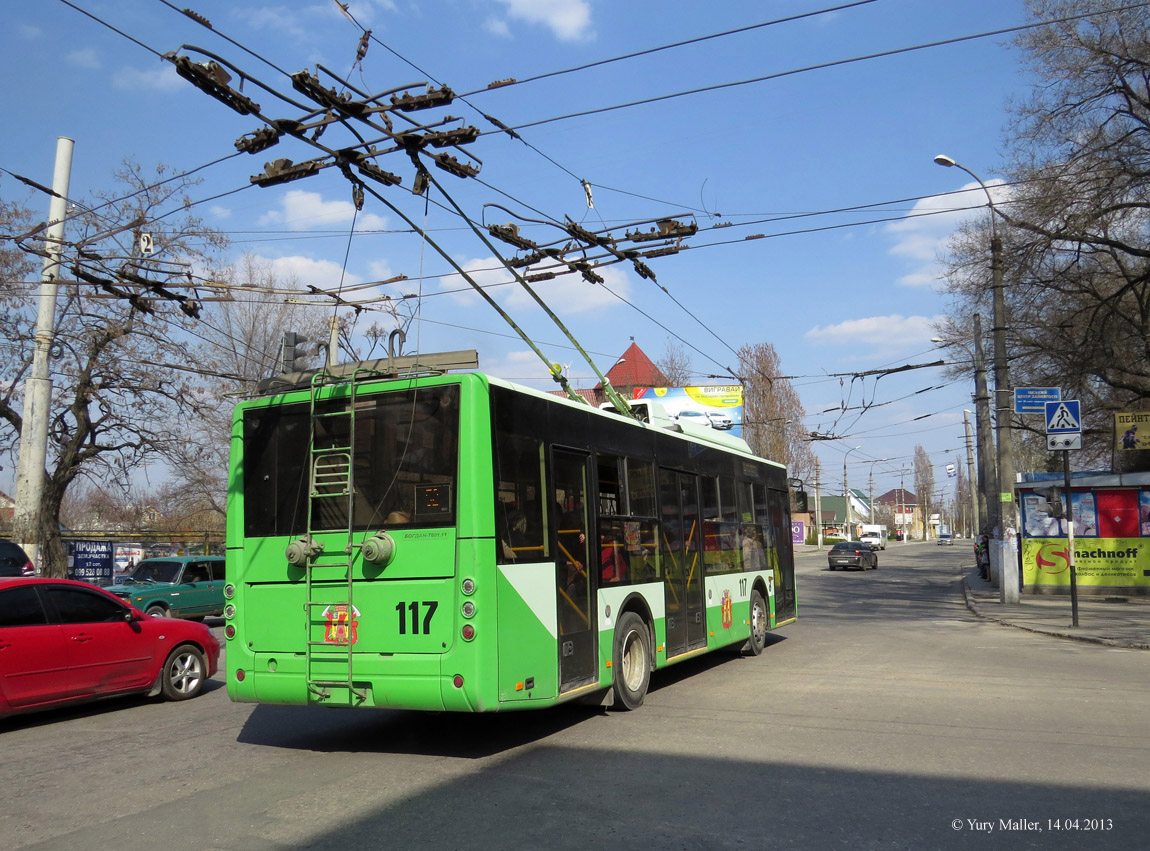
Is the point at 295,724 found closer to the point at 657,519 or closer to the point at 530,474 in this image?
the point at 530,474

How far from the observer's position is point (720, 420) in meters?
43.7

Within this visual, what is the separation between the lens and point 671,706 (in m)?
9.90

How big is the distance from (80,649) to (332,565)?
3841 mm

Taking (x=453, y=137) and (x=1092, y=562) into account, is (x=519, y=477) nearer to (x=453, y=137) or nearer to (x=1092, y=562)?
(x=453, y=137)

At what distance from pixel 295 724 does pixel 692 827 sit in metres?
5.11

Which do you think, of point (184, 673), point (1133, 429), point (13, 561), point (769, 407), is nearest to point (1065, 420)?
point (1133, 429)

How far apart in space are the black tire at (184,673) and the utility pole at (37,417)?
36.6 ft

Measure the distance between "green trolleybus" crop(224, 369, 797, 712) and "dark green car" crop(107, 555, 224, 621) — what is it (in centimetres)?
1434

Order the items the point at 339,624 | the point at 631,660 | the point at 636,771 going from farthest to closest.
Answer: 1. the point at 631,660
2. the point at 339,624
3. the point at 636,771

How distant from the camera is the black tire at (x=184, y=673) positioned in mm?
10906

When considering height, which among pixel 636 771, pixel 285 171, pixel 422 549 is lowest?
pixel 636 771

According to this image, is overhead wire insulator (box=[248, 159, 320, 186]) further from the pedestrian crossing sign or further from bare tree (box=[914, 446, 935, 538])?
bare tree (box=[914, 446, 935, 538])

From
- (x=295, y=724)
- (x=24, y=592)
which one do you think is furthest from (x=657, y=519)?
(x=24, y=592)

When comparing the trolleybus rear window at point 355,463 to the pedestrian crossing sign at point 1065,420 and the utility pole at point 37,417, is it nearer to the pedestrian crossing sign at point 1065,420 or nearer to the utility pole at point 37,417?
the utility pole at point 37,417
